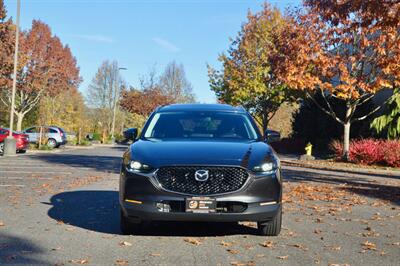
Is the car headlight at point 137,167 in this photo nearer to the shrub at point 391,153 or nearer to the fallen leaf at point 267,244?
the fallen leaf at point 267,244

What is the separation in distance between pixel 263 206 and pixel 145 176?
1325 millimetres

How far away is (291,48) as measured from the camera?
80.5 feet

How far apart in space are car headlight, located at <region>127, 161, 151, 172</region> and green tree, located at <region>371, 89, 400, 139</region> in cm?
2241

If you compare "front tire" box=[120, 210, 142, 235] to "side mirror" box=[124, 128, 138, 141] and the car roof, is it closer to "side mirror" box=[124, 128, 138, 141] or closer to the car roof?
"side mirror" box=[124, 128, 138, 141]

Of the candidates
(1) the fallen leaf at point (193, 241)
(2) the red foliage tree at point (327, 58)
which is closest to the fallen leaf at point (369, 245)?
(1) the fallen leaf at point (193, 241)

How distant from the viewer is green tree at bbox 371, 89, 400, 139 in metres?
25.5

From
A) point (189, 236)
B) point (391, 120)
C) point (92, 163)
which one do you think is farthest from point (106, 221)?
point (391, 120)

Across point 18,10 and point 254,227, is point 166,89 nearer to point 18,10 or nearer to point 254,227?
point 18,10

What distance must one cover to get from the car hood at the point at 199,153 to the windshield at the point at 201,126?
489 millimetres

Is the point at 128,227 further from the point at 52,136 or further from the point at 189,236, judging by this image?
the point at 52,136

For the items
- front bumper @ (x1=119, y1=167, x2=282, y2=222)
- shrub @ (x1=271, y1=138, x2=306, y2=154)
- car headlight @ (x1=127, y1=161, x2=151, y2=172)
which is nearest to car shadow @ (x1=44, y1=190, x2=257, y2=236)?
front bumper @ (x1=119, y1=167, x2=282, y2=222)

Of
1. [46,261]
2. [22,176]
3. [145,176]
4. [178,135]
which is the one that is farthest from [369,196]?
[22,176]

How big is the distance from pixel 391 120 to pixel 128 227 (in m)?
22.8

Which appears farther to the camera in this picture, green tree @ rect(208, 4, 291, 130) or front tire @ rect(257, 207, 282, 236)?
green tree @ rect(208, 4, 291, 130)
